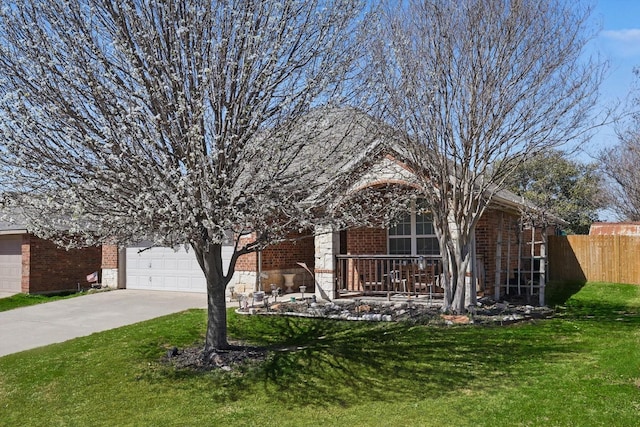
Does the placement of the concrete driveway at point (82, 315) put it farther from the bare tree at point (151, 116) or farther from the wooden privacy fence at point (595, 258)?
the wooden privacy fence at point (595, 258)

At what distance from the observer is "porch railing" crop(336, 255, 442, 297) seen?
13.0 meters

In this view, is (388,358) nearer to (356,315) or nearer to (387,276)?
(356,315)

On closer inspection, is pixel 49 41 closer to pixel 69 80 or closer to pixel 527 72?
pixel 69 80

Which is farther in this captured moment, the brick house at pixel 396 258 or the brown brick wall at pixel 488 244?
the brown brick wall at pixel 488 244

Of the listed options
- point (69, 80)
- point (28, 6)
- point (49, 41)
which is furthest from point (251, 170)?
point (28, 6)

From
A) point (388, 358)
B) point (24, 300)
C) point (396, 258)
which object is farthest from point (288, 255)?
point (24, 300)

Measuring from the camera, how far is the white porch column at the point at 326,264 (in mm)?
13359

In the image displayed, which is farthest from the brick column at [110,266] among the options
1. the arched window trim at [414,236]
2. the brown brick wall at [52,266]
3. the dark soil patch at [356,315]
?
the arched window trim at [414,236]

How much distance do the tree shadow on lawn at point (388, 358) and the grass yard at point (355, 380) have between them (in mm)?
20

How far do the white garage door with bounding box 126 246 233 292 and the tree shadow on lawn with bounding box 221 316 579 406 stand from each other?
6032 mm

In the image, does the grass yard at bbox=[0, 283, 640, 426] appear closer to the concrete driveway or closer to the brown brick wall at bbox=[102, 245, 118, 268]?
the concrete driveway

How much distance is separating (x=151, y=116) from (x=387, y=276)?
7434 millimetres

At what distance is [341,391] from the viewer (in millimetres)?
7188

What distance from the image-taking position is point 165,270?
16828 millimetres
